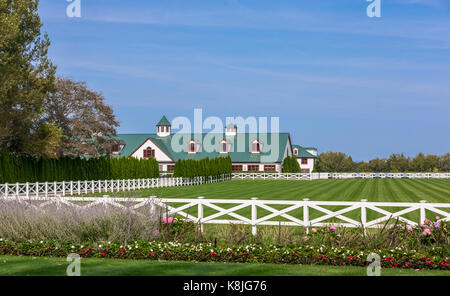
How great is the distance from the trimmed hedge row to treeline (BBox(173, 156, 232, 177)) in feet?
141

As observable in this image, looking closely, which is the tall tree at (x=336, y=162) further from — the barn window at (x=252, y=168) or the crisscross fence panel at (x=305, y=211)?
the crisscross fence panel at (x=305, y=211)

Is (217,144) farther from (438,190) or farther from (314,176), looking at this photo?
(438,190)

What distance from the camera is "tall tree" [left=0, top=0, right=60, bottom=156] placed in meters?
33.9

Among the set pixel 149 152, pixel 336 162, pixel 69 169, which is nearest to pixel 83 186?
pixel 69 169

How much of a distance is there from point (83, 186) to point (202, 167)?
67.7 ft

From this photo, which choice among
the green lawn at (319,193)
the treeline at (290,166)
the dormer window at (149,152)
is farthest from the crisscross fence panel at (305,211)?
the dormer window at (149,152)

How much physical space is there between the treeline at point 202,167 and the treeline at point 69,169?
11.9ft

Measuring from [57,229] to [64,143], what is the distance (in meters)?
40.5

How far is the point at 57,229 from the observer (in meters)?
12.6

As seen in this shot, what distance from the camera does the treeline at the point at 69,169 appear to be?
3547 centimetres

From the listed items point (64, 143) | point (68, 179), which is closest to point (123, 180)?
point (68, 179)

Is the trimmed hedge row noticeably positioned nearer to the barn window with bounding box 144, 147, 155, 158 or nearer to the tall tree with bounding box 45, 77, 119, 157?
the tall tree with bounding box 45, 77, 119, 157

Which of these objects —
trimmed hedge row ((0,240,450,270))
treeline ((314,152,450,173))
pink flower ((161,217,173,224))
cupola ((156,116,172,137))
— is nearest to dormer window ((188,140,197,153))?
cupola ((156,116,172,137))
